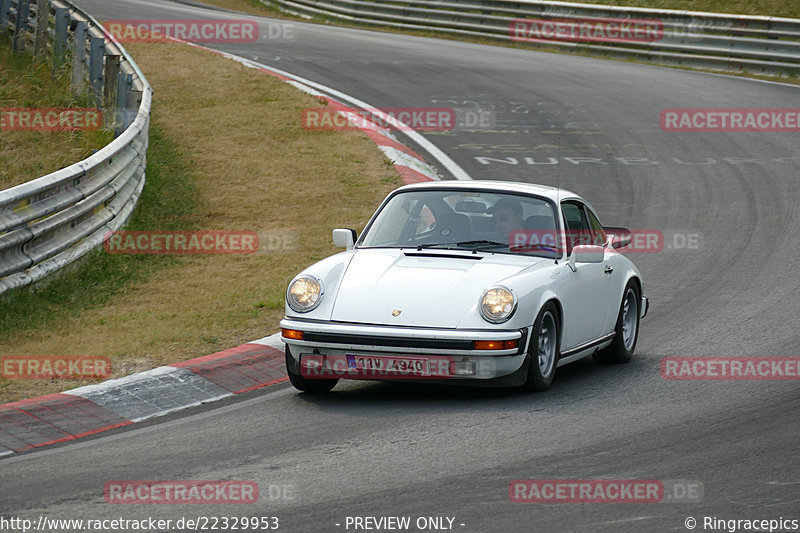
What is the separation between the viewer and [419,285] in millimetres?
7820

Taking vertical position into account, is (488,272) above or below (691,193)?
above

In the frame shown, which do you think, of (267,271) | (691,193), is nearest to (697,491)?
(267,271)

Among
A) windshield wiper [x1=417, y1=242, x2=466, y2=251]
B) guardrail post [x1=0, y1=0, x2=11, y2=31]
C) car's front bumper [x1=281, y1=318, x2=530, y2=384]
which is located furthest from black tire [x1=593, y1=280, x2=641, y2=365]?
guardrail post [x1=0, y1=0, x2=11, y2=31]

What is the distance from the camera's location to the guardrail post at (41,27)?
18.0 m

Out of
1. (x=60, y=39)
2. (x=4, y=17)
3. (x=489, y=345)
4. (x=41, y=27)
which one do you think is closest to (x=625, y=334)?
(x=489, y=345)

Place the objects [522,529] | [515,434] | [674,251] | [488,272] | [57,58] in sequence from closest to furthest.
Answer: [522,529], [515,434], [488,272], [674,251], [57,58]

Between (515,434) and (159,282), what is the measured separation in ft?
16.9

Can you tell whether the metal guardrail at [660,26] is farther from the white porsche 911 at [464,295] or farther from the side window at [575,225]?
the white porsche 911 at [464,295]

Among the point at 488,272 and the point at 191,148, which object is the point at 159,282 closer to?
the point at 488,272

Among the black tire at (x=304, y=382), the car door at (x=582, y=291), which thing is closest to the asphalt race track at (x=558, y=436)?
the black tire at (x=304, y=382)

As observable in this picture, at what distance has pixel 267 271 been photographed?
1143cm

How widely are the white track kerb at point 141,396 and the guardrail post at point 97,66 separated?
796cm

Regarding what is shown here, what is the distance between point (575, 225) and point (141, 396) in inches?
136

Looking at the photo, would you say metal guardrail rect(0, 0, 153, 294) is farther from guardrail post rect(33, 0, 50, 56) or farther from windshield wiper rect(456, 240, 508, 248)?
windshield wiper rect(456, 240, 508, 248)
